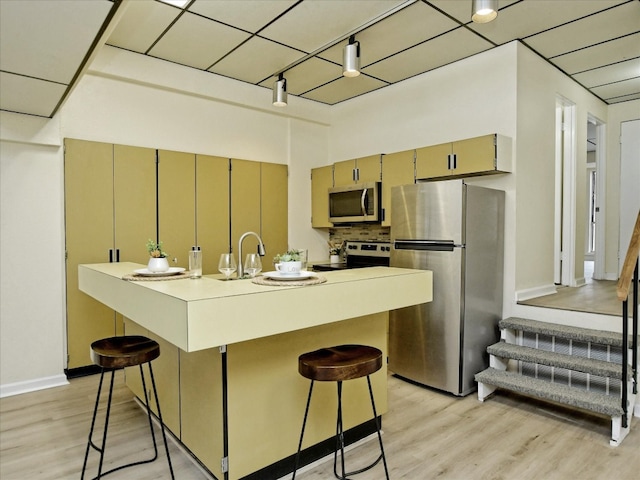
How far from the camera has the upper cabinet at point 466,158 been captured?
3578 millimetres

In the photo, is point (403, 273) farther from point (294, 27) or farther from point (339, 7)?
point (294, 27)

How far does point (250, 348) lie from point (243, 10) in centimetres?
255

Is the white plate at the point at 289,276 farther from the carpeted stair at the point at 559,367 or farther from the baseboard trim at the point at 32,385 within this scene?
the baseboard trim at the point at 32,385

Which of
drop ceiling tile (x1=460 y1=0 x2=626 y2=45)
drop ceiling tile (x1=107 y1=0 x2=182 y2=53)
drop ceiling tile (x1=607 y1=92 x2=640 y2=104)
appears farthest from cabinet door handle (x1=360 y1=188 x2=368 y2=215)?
drop ceiling tile (x1=607 y1=92 x2=640 y2=104)

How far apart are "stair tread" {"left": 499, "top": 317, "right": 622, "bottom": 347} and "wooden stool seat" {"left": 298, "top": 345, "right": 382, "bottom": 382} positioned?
192cm

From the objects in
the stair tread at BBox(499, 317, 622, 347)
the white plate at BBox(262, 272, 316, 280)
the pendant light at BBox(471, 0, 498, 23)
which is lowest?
the stair tread at BBox(499, 317, 622, 347)

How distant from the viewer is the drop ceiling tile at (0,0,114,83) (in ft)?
5.41

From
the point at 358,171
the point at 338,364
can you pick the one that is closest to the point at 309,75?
the point at 358,171

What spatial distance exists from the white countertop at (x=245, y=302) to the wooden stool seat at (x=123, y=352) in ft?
0.76

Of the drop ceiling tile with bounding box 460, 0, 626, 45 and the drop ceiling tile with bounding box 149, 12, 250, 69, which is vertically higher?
the drop ceiling tile with bounding box 149, 12, 250, 69

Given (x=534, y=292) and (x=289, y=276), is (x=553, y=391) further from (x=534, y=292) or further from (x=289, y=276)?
(x=289, y=276)

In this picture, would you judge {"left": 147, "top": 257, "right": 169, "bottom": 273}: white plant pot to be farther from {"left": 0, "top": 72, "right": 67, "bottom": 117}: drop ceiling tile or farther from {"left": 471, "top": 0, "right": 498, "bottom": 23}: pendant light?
{"left": 471, "top": 0, "right": 498, "bottom": 23}: pendant light

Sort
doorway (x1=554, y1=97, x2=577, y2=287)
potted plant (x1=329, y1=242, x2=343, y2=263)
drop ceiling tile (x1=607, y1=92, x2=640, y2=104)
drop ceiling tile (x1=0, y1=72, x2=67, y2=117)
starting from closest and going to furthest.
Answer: drop ceiling tile (x1=0, y1=72, x2=67, y2=117) < doorway (x1=554, y1=97, x2=577, y2=287) < drop ceiling tile (x1=607, y1=92, x2=640, y2=104) < potted plant (x1=329, y1=242, x2=343, y2=263)

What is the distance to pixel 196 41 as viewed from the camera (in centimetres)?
370
